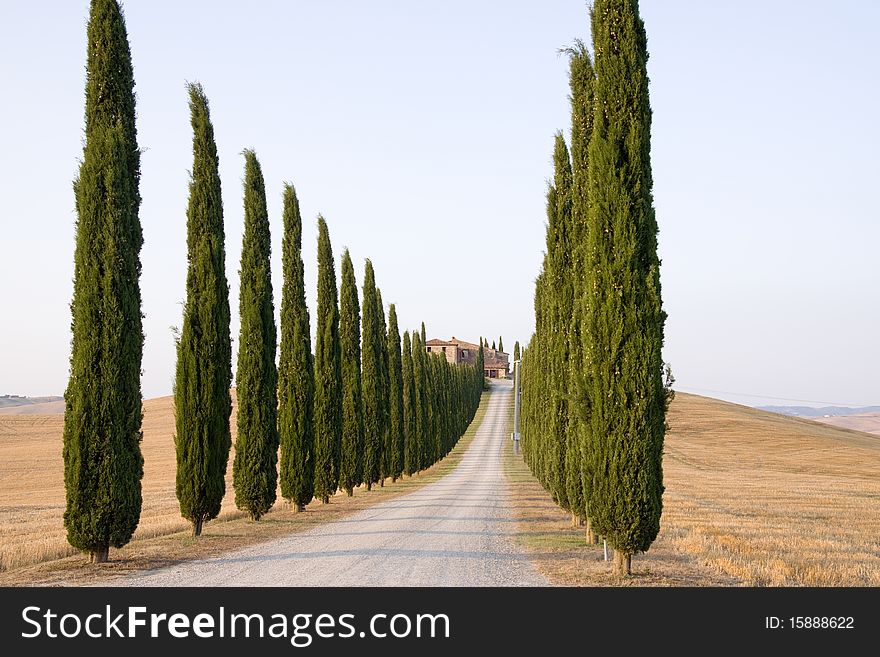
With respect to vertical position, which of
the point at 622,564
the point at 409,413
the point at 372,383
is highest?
the point at 372,383

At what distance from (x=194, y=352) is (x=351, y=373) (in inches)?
679

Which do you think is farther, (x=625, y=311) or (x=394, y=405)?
(x=394, y=405)

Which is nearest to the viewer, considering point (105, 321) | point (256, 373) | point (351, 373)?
point (105, 321)

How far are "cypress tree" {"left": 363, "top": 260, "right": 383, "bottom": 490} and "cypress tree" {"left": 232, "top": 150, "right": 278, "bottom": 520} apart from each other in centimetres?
1487

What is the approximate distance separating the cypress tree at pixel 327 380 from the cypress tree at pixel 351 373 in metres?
2.81

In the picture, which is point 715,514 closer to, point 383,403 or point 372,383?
point 372,383

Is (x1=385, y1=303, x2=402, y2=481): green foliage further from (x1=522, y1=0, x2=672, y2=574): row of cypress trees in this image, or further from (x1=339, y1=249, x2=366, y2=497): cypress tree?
(x1=522, y1=0, x2=672, y2=574): row of cypress trees

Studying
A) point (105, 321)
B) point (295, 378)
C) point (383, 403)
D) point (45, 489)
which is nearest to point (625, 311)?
point (105, 321)

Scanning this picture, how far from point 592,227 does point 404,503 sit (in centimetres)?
1721

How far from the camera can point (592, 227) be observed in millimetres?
12281

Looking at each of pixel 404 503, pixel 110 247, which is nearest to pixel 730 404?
pixel 404 503

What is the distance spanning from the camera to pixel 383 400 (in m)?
41.6

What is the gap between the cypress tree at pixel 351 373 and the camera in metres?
33.6

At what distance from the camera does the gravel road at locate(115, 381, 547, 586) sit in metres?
11.3
